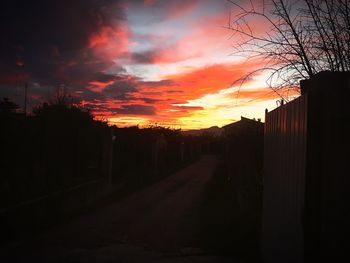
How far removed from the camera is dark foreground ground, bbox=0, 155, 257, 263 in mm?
8164

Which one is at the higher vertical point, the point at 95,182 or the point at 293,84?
the point at 293,84

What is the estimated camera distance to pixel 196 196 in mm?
17984

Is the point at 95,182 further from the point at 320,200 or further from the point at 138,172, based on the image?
the point at 320,200

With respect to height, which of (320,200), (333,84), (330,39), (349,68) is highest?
(330,39)

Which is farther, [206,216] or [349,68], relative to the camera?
[206,216]

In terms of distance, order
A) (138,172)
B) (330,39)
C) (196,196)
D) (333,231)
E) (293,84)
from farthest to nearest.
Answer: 1. (138,172)
2. (196,196)
3. (293,84)
4. (330,39)
5. (333,231)

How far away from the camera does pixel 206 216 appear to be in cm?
1302

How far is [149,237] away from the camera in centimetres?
1006

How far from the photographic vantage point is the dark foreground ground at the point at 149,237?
26.8 feet

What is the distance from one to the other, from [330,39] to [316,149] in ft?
9.49

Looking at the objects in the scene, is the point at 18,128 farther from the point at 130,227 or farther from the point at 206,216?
the point at 206,216

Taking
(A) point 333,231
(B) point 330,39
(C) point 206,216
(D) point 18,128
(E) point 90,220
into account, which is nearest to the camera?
(A) point 333,231

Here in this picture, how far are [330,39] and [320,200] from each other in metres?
3.21

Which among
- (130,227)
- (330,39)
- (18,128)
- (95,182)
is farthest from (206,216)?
(330,39)
